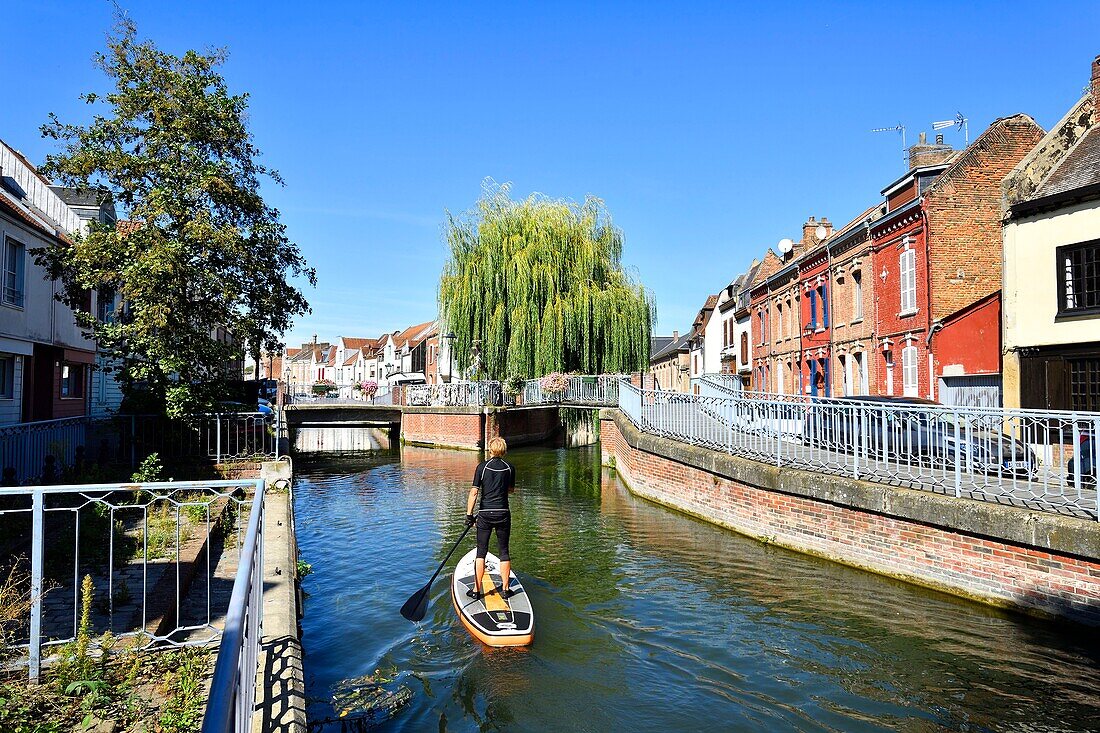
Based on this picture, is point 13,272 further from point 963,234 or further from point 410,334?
point 410,334

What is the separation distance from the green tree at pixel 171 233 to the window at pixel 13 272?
58 cm

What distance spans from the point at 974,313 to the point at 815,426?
9052 millimetres

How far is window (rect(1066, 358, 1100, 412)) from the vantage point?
15055 mm

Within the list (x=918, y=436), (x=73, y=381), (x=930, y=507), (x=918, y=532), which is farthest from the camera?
(x=73, y=381)

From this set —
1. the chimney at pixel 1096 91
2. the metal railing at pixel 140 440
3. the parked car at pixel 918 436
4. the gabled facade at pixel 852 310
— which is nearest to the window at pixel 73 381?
the metal railing at pixel 140 440

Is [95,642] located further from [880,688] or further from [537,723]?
[880,688]

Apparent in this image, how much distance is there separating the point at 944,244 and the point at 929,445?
1225 centimetres

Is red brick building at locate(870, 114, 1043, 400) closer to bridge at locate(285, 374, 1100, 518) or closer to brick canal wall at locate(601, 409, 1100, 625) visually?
bridge at locate(285, 374, 1100, 518)

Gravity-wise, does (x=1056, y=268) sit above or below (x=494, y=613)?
above

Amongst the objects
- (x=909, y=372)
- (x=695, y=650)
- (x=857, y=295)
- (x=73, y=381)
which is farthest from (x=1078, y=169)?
(x=73, y=381)

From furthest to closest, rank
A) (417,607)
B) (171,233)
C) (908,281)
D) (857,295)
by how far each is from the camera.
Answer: (857,295), (908,281), (171,233), (417,607)

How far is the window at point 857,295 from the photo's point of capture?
2427 cm

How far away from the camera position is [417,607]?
8578mm

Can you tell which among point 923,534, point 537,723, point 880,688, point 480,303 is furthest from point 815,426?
point 480,303
